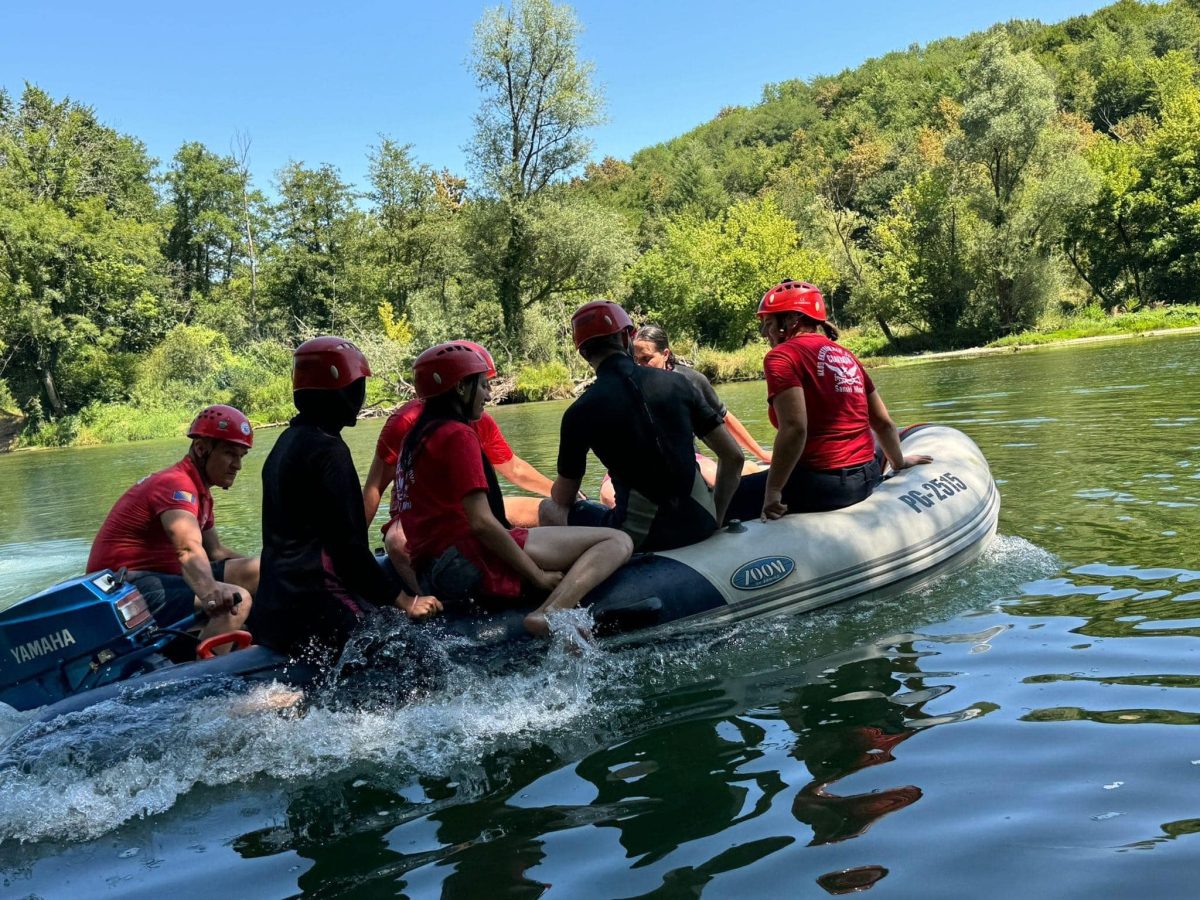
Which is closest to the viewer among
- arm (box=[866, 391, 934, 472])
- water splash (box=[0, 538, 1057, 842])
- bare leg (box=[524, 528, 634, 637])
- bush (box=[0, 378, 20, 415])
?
water splash (box=[0, 538, 1057, 842])

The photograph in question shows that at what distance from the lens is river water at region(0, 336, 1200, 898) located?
8.77 ft

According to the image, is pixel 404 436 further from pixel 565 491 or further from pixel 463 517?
pixel 463 517

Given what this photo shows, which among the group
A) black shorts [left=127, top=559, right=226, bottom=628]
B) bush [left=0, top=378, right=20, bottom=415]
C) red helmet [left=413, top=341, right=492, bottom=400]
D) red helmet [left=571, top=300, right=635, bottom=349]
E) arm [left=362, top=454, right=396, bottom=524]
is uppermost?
bush [left=0, top=378, right=20, bottom=415]

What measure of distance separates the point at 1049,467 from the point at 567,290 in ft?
100

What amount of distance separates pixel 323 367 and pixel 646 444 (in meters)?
1.57

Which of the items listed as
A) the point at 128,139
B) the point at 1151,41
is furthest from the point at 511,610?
the point at 1151,41

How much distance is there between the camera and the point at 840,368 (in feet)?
18.0

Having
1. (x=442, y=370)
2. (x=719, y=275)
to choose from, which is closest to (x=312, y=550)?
(x=442, y=370)

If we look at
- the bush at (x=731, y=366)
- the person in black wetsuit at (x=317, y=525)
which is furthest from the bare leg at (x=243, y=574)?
the bush at (x=731, y=366)

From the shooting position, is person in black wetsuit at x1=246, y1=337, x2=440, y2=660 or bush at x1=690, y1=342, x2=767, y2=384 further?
bush at x1=690, y1=342, x2=767, y2=384

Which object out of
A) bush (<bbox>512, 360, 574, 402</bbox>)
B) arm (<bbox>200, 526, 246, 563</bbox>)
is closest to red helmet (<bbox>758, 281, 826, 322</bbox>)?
arm (<bbox>200, 526, 246, 563</bbox>)

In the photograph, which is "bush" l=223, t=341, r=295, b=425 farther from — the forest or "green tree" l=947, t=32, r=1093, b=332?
"green tree" l=947, t=32, r=1093, b=332

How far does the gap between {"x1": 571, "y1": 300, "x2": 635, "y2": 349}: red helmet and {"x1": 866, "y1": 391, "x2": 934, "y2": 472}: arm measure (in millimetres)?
1893

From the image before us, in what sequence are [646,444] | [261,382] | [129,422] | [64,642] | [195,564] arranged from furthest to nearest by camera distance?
[261,382] → [129,422] → [195,564] → [646,444] → [64,642]
